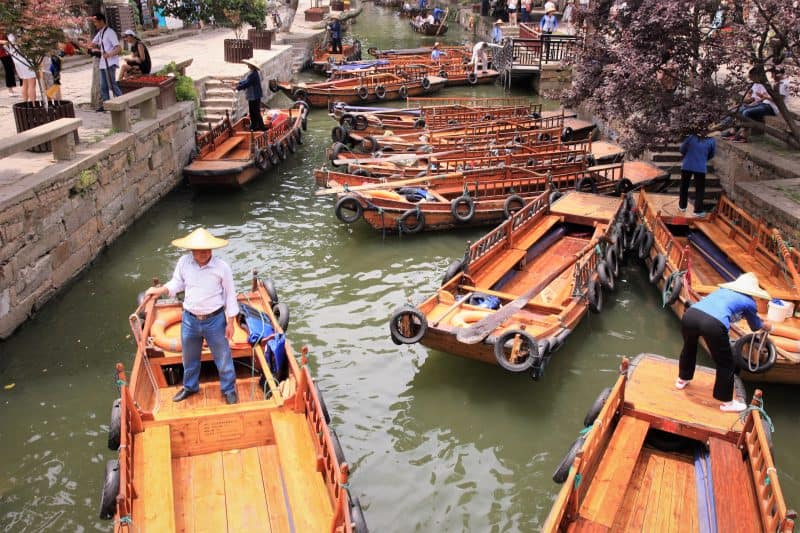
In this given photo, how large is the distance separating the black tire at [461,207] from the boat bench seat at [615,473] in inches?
272

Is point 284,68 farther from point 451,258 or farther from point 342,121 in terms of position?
point 451,258

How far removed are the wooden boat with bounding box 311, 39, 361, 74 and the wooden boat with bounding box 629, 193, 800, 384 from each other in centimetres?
1972

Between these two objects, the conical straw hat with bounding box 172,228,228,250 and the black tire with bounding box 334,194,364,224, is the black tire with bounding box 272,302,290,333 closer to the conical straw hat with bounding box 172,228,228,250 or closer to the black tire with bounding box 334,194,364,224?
the conical straw hat with bounding box 172,228,228,250

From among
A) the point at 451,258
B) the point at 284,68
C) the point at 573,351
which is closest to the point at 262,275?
the point at 451,258

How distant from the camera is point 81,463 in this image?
6953 mm

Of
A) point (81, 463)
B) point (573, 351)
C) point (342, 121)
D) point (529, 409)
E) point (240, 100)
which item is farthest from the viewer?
point (240, 100)

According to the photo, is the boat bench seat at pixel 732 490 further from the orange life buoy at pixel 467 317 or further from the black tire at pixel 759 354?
the orange life buoy at pixel 467 317

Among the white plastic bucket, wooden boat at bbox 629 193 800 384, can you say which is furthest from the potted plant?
the white plastic bucket

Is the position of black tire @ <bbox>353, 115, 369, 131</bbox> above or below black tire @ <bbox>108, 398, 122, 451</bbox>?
above

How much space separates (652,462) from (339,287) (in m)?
5.96

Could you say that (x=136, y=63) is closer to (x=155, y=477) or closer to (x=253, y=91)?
(x=253, y=91)

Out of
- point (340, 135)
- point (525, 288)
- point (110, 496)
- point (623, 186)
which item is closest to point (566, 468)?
point (110, 496)

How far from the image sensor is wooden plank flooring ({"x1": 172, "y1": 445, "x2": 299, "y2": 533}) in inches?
200

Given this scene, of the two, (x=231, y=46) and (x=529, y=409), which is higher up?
→ (x=231, y=46)
